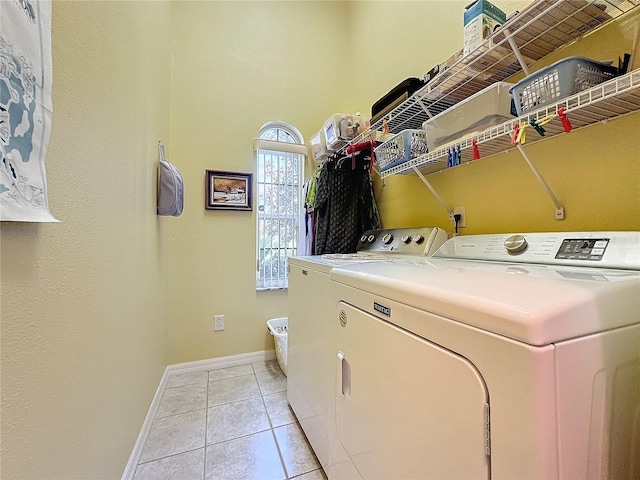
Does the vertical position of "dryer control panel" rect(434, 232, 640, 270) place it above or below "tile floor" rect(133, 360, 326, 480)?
above

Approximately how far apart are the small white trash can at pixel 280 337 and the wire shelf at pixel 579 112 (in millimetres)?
1748

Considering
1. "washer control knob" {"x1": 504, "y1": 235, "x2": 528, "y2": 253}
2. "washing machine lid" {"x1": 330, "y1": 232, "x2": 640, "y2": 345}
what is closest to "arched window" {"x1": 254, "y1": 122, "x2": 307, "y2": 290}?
"washer control knob" {"x1": 504, "y1": 235, "x2": 528, "y2": 253}

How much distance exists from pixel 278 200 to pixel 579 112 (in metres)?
2.21

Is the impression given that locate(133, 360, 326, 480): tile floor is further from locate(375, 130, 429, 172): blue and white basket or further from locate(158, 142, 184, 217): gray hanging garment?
locate(375, 130, 429, 172): blue and white basket

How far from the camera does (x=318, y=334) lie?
4.08 feet

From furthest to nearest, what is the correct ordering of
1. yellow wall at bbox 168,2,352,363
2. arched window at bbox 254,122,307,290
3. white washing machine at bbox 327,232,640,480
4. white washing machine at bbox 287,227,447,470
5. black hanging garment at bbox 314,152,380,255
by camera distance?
arched window at bbox 254,122,307,290, yellow wall at bbox 168,2,352,363, black hanging garment at bbox 314,152,380,255, white washing machine at bbox 287,227,447,470, white washing machine at bbox 327,232,640,480

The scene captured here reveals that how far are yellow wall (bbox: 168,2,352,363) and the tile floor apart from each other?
457 mm

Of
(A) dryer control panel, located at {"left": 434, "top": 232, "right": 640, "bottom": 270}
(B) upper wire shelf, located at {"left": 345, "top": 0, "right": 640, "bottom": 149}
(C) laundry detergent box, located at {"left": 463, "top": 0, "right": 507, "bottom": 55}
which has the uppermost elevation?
(C) laundry detergent box, located at {"left": 463, "top": 0, "right": 507, "bottom": 55}

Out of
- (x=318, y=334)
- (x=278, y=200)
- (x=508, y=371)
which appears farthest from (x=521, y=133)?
(x=278, y=200)

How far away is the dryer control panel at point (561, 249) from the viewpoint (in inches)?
28.5

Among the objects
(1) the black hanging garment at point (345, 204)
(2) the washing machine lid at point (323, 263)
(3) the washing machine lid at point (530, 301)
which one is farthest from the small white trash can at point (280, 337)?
(3) the washing machine lid at point (530, 301)

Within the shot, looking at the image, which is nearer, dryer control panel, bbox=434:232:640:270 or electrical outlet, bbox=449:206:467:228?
dryer control panel, bbox=434:232:640:270

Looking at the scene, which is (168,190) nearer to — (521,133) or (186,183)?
(186,183)

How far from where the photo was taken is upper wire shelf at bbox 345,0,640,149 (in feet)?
2.90
